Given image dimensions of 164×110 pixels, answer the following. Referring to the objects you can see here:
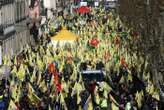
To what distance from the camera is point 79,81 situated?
31766mm

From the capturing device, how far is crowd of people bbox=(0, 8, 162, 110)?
1092 inches

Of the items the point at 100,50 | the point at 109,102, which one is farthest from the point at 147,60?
the point at 109,102

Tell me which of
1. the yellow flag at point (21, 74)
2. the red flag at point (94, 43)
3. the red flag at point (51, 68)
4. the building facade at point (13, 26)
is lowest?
the building facade at point (13, 26)

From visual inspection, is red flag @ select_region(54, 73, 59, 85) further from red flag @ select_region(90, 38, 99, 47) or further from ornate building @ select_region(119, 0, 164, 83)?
red flag @ select_region(90, 38, 99, 47)

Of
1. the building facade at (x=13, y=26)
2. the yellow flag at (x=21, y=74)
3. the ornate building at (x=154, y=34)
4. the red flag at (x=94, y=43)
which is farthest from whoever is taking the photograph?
the building facade at (x=13, y=26)

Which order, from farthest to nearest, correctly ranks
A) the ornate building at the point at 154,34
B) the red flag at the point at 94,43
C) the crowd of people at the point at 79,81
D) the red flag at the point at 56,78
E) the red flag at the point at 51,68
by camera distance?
the red flag at the point at 94,43
the ornate building at the point at 154,34
the red flag at the point at 51,68
the red flag at the point at 56,78
the crowd of people at the point at 79,81

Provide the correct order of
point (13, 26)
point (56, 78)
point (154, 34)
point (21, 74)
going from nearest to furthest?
point (56, 78), point (21, 74), point (154, 34), point (13, 26)

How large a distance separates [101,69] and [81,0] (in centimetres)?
7493

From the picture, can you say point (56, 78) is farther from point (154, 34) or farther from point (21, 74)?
point (154, 34)

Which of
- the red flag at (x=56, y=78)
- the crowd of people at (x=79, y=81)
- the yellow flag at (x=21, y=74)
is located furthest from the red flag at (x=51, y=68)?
the yellow flag at (x=21, y=74)

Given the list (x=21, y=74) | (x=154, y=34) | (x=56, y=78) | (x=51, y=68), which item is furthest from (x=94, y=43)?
(x=56, y=78)

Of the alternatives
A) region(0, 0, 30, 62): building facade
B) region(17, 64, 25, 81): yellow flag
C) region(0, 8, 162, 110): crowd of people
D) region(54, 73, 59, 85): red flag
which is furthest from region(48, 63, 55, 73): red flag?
region(0, 0, 30, 62): building facade

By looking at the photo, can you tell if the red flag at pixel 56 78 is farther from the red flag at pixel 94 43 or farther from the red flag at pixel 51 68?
the red flag at pixel 94 43

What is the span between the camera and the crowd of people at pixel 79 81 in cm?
2774
